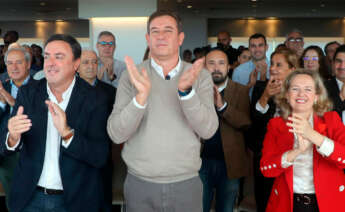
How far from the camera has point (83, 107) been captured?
7.40 ft

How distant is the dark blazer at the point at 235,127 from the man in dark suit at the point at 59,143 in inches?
43.5

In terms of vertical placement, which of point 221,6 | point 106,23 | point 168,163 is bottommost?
point 168,163

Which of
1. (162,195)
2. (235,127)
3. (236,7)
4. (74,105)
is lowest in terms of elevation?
(162,195)

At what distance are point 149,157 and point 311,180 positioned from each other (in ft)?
3.35

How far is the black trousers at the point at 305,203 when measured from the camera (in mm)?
2283

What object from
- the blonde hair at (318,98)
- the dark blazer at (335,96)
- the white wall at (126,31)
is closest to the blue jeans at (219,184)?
the blonde hair at (318,98)

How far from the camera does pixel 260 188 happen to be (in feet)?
10.5

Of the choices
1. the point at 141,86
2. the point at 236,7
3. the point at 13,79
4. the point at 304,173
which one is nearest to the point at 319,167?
the point at 304,173

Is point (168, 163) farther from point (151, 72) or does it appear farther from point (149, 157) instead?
point (151, 72)

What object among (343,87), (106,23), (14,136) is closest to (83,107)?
(14,136)

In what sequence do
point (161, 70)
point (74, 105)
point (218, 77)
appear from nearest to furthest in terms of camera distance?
point (161, 70), point (74, 105), point (218, 77)

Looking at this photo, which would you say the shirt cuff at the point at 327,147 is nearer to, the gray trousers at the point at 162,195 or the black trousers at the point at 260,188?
the gray trousers at the point at 162,195

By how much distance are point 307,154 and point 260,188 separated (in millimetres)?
935

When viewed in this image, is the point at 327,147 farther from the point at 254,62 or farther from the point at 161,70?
the point at 254,62
